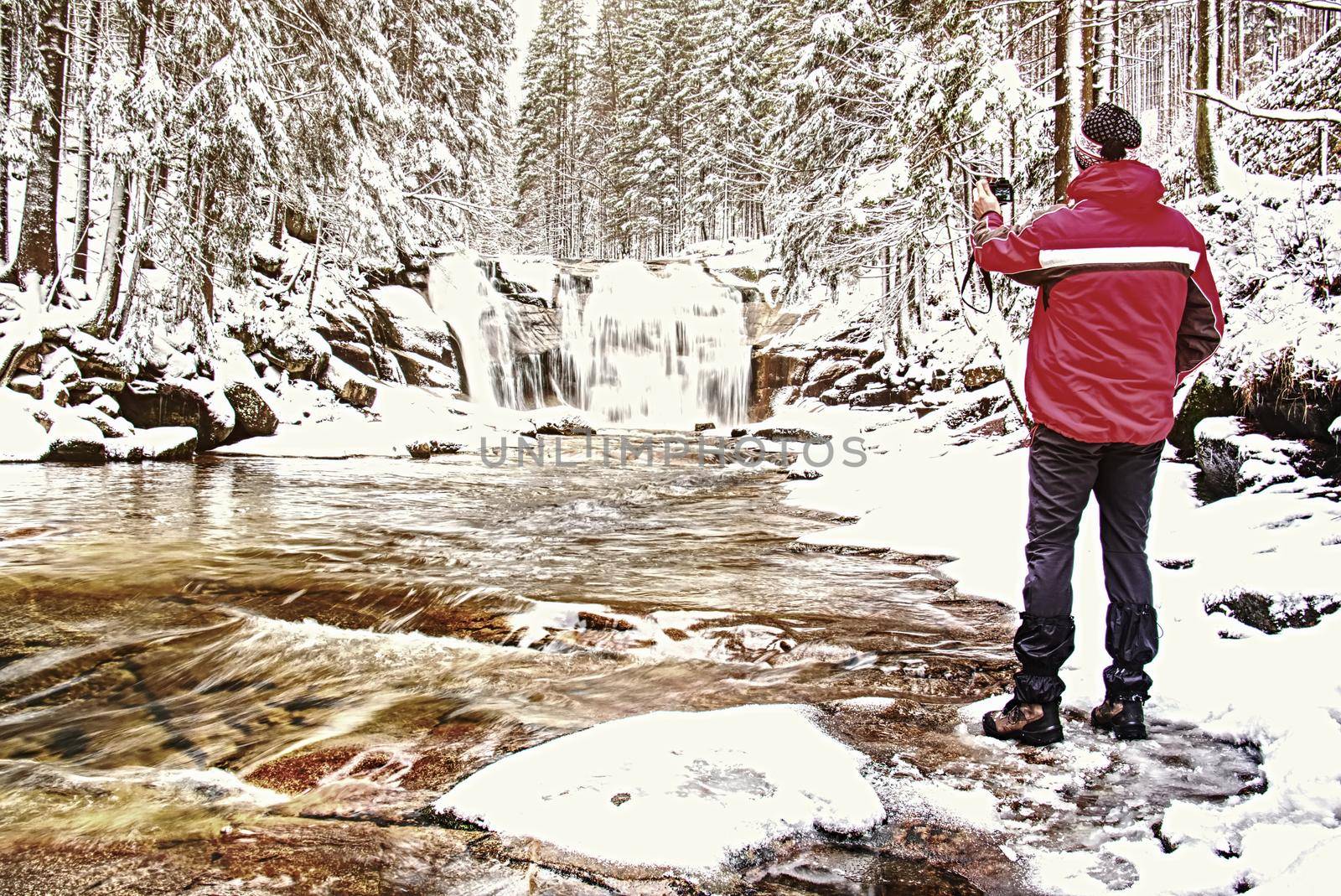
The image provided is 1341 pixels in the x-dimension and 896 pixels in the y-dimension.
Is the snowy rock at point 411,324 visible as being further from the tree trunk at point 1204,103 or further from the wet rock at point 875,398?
the tree trunk at point 1204,103

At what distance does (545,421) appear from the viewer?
64.9ft

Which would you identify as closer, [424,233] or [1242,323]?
[1242,323]

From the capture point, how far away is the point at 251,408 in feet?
50.6

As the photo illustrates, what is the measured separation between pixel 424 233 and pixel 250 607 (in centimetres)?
1869

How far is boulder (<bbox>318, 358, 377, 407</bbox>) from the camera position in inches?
712

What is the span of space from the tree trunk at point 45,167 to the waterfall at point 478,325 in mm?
10337

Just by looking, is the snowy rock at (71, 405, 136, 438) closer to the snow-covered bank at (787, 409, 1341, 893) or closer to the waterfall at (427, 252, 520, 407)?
the waterfall at (427, 252, 520, 407)

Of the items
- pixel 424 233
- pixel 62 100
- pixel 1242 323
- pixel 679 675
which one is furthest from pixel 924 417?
pixel 62 100

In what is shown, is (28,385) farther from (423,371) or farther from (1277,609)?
(1277,609)

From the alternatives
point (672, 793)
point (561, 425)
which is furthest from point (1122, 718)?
point (561, 425)

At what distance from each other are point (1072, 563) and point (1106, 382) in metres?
0.68

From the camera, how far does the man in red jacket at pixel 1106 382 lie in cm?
264

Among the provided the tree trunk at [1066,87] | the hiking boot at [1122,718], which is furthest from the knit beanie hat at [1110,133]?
the tree trunk at [1066,87]

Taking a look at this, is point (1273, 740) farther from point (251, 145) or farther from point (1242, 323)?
point (251, 145)
